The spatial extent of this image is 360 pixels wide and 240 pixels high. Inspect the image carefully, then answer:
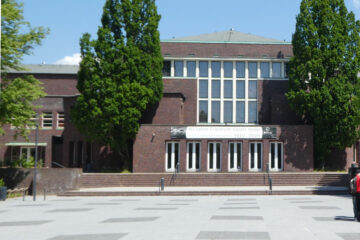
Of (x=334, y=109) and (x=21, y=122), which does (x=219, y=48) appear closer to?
(x=334, y=109)

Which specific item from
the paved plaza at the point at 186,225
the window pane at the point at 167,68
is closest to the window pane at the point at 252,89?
the window pane at the point at 167,68

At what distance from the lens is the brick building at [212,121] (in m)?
39.2

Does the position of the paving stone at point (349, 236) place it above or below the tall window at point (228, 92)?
below

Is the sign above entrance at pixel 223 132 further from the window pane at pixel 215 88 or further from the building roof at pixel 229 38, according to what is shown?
the building roof at pixel 229 38

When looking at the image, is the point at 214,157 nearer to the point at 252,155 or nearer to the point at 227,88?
the point at 252,155

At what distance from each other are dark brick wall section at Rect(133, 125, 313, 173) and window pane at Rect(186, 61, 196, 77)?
8.72m

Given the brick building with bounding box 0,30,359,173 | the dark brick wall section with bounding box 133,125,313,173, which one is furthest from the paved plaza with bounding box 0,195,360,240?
the brick building with bounding box 0,30,359,173

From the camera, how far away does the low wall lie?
32281mm

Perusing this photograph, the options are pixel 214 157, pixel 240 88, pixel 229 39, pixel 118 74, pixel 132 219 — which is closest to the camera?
pixel 132 219

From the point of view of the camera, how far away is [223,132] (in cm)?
3947

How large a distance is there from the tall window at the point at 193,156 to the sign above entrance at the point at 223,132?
31.0 inches

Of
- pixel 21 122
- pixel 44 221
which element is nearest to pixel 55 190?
pixel 21 122

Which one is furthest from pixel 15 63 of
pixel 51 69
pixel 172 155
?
pixel 51 69

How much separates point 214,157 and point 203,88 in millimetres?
9030
